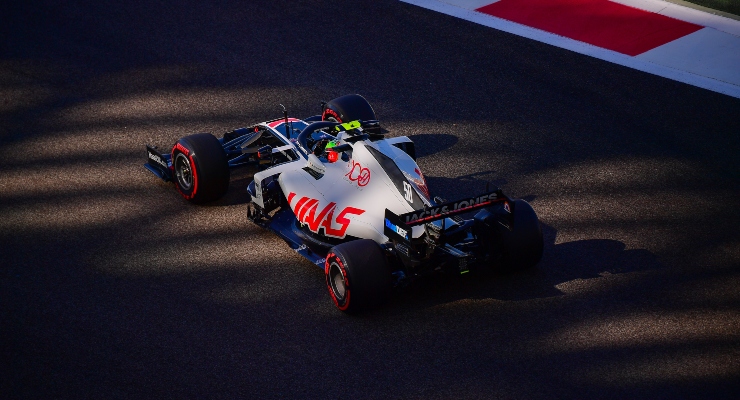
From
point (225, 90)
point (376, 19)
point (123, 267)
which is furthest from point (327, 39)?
point (123, 267)

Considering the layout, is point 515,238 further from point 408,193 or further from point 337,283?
point 337,283

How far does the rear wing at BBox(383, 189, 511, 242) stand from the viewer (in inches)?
260

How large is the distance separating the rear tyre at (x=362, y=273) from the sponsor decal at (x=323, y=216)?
1.68 feet

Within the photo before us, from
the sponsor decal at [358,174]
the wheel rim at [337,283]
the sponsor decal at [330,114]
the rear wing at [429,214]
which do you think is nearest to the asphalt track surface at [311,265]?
the wheel rim at [337,283]

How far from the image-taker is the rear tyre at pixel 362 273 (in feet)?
21.7

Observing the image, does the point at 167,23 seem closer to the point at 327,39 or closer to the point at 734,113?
the point at 327,39

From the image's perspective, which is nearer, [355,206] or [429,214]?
[429,214]

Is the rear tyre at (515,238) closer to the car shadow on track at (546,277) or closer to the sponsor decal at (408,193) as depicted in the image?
the car shadow on track at (546,277)

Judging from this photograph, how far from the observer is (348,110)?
29.7 feet

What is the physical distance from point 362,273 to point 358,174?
3.60 feet

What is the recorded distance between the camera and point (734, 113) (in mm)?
10117

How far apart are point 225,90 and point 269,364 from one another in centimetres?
502

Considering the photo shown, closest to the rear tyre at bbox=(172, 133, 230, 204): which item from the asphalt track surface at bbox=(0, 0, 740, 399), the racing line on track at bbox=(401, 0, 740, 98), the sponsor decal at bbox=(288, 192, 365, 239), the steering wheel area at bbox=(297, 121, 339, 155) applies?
the asphalt track surface at bbox=(0, 0, 740, 399)

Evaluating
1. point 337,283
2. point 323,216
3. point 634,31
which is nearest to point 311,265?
point 323,216
